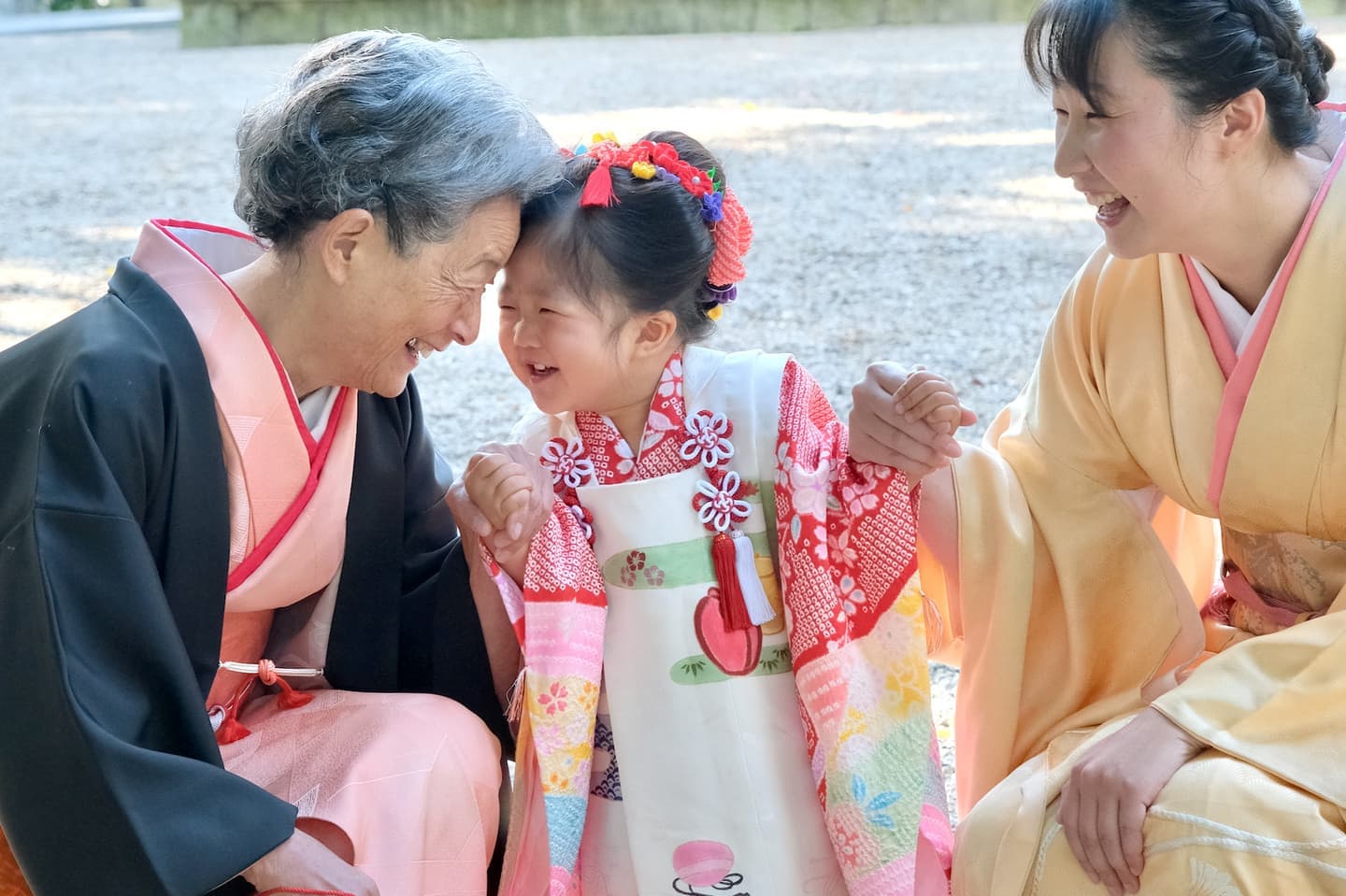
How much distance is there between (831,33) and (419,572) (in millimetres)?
12166

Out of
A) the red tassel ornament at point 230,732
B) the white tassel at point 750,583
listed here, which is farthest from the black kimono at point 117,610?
the white tassel at point 750,583

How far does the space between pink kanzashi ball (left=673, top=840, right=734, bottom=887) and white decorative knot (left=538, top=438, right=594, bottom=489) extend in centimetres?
52

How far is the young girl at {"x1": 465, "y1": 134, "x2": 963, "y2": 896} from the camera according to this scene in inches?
76.0

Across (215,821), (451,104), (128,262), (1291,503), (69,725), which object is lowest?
(215,821)

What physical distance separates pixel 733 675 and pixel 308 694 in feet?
2.00

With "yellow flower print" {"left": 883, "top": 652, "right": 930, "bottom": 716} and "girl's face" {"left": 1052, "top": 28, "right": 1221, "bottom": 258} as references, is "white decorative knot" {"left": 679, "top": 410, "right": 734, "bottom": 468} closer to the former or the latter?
"yellow flower print" {"left": 883, "top": 652, "right": 930, "bottom": 716}

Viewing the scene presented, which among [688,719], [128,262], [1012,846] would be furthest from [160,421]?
[1012,846]

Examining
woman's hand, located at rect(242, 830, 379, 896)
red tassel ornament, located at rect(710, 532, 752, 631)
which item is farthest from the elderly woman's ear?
woman's hand, located at rect(242, 830, 379, 896)

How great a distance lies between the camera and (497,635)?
2.11 meters

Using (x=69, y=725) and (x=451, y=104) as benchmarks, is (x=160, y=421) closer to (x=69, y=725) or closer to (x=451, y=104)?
(x=69, y=725)

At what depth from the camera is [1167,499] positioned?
7.19 feet

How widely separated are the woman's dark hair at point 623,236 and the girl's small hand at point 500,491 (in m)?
0.25

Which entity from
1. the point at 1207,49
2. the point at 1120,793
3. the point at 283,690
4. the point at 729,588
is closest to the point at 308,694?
the point at 283,690

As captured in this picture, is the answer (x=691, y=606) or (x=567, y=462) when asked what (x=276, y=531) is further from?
(x=691, y=606)
